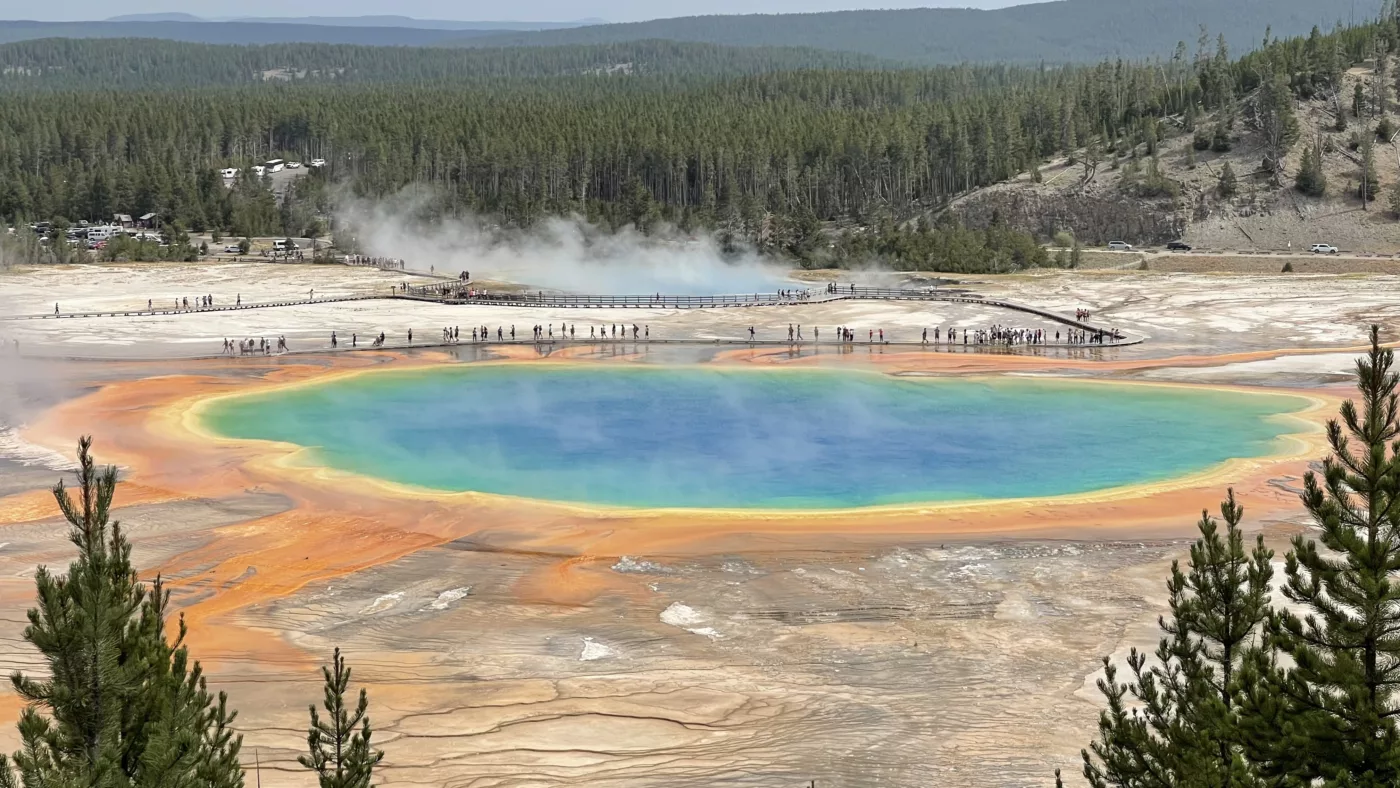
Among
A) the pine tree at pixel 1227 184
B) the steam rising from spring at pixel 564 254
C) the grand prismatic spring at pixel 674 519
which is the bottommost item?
the grand prismatic spring at pixel 674 519

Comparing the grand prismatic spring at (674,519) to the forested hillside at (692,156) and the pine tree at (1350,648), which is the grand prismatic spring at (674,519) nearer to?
the pine tree at (1350,648)

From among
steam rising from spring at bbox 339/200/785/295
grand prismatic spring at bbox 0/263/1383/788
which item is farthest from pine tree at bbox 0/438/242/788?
steam rising from spring at bbox 339/200/785/295

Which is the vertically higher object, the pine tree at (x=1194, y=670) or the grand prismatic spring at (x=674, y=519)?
the pine tree at (x=1194, y=670)

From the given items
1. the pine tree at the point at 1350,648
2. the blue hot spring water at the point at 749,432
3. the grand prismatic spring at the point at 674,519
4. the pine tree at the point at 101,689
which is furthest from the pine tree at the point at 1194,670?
the blue hot spring water at the point at 749,432

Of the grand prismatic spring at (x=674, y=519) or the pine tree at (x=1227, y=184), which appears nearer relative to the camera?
the grand prismatic spring at (x=674, y=519)

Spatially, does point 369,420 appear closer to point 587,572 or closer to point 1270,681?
point 587,572

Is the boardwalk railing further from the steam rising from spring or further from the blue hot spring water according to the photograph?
the blue hot spring water

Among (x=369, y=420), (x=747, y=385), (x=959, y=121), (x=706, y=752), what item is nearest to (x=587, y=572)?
(x=706, y=752)
